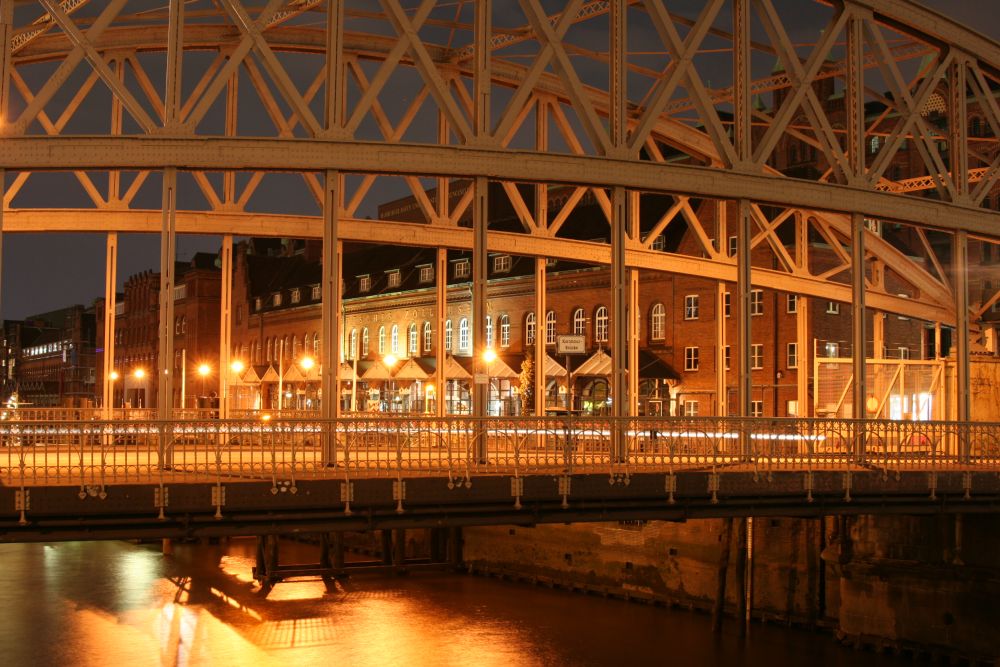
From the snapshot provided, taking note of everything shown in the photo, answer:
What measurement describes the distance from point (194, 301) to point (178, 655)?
70123 mm

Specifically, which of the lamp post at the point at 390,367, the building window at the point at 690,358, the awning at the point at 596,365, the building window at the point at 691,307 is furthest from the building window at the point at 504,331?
the building window at the point at 691,307

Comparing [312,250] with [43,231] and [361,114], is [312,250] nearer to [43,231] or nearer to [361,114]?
[43,231]

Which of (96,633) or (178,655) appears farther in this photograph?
(96,633)

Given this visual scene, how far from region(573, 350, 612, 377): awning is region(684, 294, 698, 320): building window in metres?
4.90

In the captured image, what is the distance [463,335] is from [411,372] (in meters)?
5.58

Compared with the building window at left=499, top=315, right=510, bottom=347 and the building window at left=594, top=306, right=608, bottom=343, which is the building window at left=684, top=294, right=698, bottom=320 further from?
the building window at left=499, top=315, right=510, bottom=347

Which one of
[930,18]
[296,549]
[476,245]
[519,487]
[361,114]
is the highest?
[930,18]

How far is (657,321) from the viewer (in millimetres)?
66750

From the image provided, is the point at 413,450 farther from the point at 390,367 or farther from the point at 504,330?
the point at 390,367

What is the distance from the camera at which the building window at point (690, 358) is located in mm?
64812

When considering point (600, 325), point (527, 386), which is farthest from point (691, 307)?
point (527, 386)

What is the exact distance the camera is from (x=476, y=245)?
27.0 meters

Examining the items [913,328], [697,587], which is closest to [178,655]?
[697,587]

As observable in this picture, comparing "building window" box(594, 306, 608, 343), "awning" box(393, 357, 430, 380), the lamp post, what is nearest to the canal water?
"awning" box(393, 357, 430, 380)
